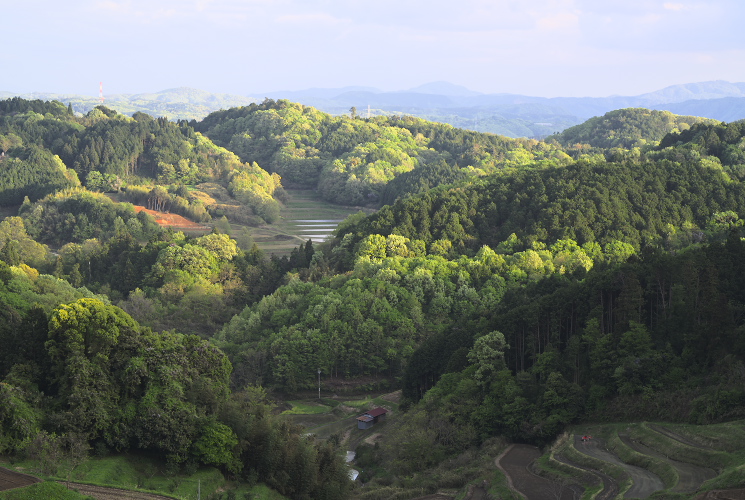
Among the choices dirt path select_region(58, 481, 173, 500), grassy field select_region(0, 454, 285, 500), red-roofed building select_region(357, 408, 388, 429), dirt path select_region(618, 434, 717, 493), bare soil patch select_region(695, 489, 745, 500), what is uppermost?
bare soil patch select_region(695, 489, 745, 500)

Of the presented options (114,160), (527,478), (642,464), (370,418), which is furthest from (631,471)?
(114,160)

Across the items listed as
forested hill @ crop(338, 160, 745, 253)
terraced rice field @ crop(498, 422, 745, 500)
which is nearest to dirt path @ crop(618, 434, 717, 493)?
terraced rice field @ crop(498, 422, 745, 500)

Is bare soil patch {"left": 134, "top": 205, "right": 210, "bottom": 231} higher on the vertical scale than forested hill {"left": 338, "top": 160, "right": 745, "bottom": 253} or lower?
lower

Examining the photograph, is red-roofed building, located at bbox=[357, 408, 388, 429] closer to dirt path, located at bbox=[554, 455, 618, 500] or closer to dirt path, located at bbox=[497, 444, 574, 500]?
dirt path, located at bbox=[497, 444, 574, 500]

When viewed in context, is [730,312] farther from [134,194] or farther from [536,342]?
[134,194]

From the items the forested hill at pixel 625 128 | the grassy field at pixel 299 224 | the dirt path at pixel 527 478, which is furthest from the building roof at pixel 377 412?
the forested hill at pixel 625 128

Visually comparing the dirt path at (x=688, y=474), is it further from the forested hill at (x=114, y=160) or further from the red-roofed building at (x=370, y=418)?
the forested hill at (x=114, y=160)

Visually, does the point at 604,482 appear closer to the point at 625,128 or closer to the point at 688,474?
the point at 688,474
